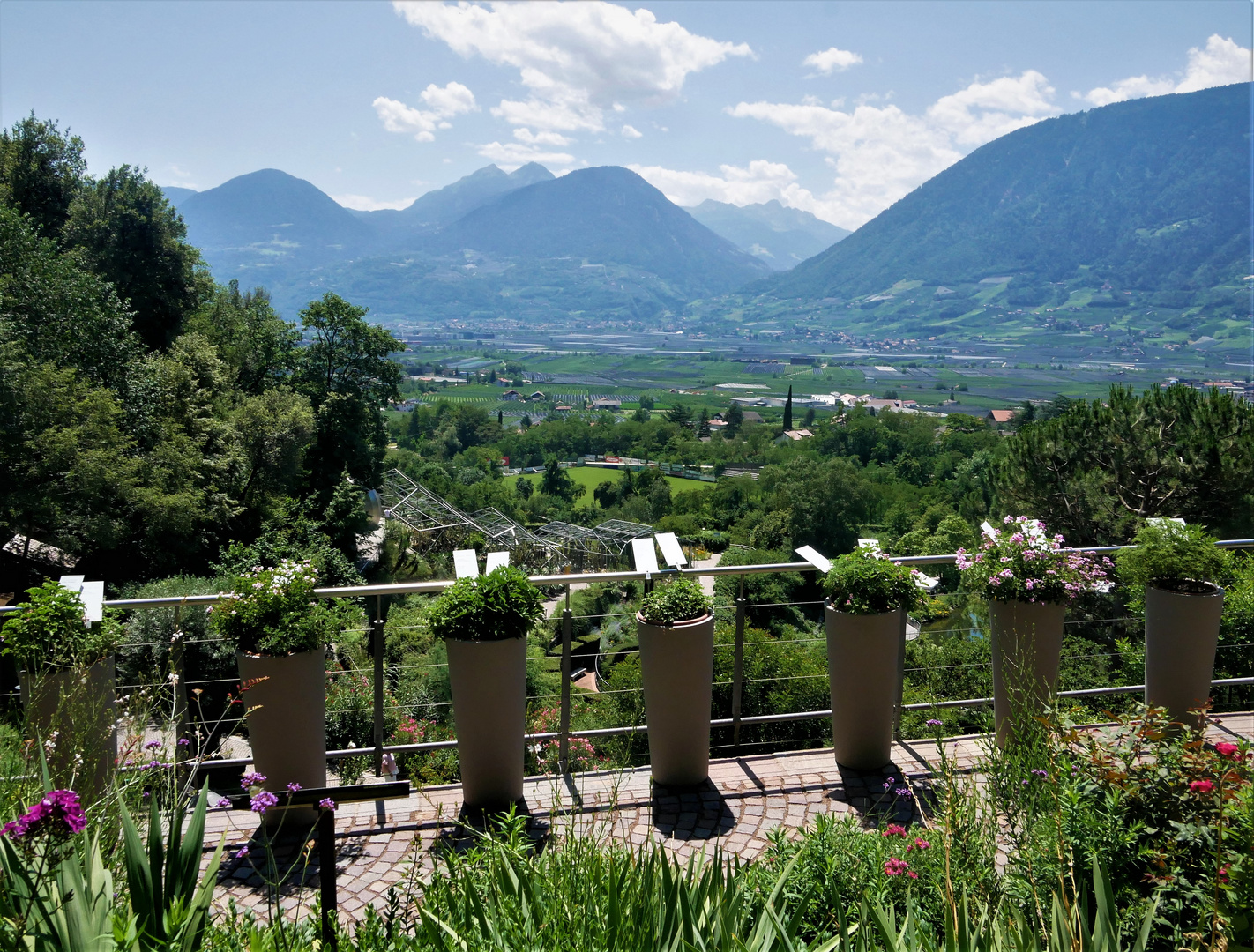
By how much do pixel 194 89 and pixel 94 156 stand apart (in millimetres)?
10011

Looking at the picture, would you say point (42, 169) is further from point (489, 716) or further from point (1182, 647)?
point (1182, 647)

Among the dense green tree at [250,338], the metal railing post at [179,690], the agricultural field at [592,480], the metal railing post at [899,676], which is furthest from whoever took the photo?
the agricultural field at [592,480]

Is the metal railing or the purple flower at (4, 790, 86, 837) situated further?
the metal railing

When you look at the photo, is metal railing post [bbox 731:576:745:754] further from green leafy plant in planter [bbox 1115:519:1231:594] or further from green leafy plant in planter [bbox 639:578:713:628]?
green leafy plant in planter [bbox 1115:519:1231:594]

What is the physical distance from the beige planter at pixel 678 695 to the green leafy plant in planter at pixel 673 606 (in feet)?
0.10

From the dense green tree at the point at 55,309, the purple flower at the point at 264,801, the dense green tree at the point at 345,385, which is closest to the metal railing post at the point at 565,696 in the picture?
the purple flower at the point at 264,801

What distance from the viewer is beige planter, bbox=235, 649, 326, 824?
3.07 metres

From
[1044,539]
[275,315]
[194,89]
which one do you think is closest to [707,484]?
[275,315]

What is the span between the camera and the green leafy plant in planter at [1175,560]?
3.79 meters

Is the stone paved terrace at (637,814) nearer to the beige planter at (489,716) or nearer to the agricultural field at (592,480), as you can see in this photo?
the beige planter at (489,716)

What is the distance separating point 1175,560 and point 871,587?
4.99 ft

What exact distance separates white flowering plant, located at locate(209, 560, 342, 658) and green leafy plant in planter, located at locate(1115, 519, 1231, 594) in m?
3.65

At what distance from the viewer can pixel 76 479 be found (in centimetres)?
1770

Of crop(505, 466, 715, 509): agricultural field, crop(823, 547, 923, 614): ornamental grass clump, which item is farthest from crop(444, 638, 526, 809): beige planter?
crop(505, 466, 715, 509): agricultural field
